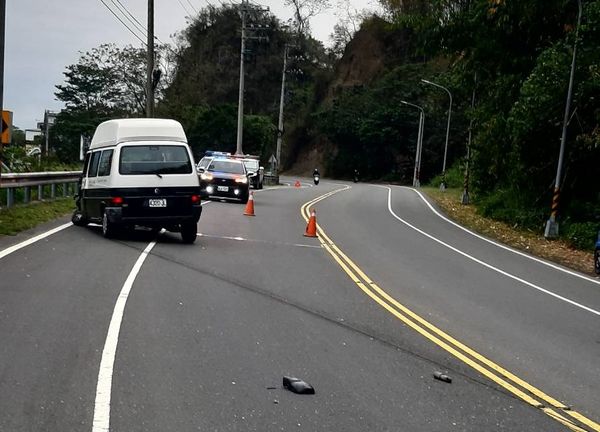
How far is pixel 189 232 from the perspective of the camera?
15.0 m

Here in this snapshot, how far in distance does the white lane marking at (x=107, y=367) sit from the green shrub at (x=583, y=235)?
47.7 ft

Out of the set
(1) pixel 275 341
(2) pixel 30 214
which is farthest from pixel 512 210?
(1) pixel 275 341

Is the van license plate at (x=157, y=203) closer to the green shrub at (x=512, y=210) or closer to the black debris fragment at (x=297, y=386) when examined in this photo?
the black debris fragment at (x=297, y=386)

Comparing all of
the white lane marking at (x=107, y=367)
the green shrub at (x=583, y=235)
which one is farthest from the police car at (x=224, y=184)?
the white lane marking at (x=107, y=367)

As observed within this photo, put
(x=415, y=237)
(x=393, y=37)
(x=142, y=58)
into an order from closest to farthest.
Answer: (x=415, y=237) < (x=142, y=58) < (x=393, y=37)

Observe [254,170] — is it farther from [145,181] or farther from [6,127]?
[145,181]

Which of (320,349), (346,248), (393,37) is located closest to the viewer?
(320,349)

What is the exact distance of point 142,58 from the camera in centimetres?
6600

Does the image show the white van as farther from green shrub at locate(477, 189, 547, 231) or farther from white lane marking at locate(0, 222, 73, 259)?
green shrub at locate(477, 189, 547, 231)

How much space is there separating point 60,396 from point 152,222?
9.26 m

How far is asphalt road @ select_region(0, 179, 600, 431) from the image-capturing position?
536 cm

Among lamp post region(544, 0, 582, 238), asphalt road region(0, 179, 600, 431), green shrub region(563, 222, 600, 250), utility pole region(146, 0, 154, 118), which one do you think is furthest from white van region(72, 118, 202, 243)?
utility pole region(146, 0, 154, 118)

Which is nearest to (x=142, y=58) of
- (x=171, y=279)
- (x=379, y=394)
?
(x=171, y=279)

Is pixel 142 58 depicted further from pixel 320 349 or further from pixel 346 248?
pixel 320 349
